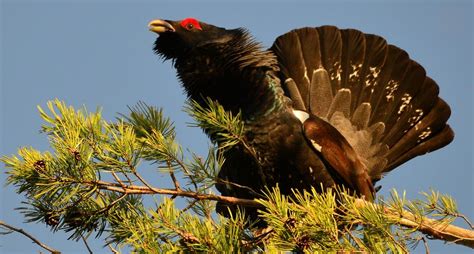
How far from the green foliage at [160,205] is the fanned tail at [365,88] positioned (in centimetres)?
184

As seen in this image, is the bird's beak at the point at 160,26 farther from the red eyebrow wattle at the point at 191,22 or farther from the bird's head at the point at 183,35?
the red eyebrow wattle at the point at 191,22

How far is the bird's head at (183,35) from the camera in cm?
552

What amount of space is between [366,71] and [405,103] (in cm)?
46

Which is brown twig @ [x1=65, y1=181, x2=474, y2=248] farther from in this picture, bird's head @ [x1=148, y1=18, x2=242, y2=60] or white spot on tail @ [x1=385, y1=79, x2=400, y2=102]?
white spot on tail @ [x1=385, y1=79, x2=400, y2=102]

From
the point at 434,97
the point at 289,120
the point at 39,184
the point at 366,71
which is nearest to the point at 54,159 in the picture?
the point at 39,184

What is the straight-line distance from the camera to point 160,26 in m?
5.55

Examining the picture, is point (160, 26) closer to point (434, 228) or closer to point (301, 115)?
point (301, 115)

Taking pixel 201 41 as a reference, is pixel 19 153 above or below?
below

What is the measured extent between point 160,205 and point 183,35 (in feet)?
7.30

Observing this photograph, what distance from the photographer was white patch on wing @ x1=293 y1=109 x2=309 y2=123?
5320 mm

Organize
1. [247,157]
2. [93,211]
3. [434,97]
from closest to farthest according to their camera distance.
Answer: [93,211], [247,157], [434,97]

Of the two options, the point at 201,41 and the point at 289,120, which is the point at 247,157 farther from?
the point at 201,41

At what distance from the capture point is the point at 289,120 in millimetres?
5203

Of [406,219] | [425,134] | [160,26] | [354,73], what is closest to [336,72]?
[354,73]
